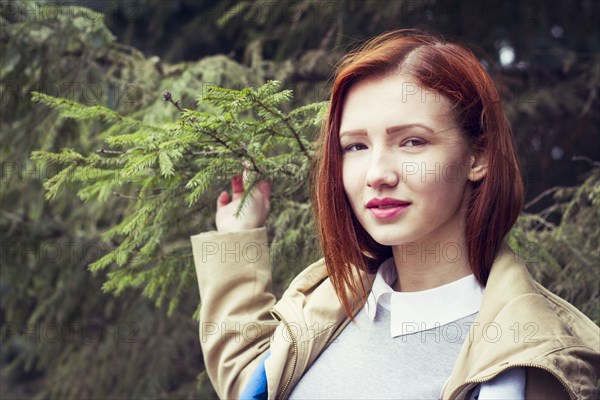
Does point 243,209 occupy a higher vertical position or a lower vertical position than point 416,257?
higher

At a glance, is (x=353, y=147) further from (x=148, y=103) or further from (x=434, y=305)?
(x=148, y=103)

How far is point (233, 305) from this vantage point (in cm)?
188

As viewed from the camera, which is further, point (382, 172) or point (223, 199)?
point (223, 199)

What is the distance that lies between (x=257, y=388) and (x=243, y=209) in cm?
46

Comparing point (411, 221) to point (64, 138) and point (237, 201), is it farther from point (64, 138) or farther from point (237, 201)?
point (64, 138)

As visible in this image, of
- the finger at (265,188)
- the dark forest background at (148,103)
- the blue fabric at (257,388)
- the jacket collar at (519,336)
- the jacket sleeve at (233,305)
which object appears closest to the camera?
the jacket collar at (519,336)

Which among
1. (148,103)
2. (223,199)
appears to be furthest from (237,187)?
(148,103)

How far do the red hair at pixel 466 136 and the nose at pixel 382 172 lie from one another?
14 cm

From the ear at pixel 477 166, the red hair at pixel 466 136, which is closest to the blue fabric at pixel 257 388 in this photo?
the red hair at pixel 466 136

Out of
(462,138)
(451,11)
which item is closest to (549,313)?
(462,138)

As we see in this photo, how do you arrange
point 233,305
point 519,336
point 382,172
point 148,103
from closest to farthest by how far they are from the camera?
point 519,336 < point 382,172 < point 233,305 < point 148,103

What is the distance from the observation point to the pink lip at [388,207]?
155 cm

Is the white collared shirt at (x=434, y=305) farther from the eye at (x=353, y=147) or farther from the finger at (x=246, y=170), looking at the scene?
the finger at (x=246, y=170)

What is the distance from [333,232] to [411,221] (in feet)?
0.74
